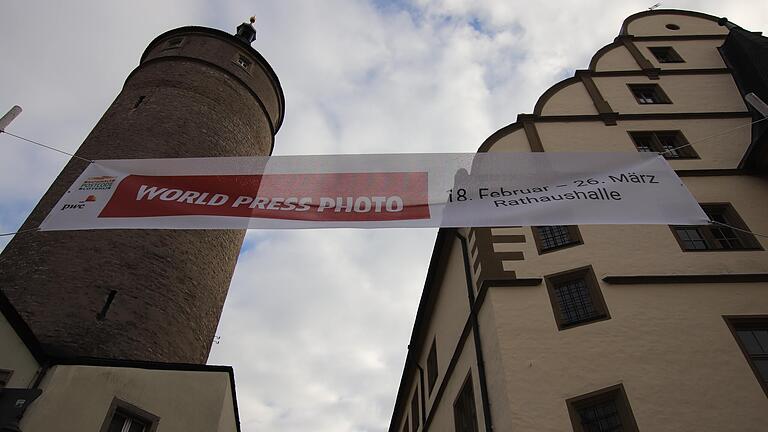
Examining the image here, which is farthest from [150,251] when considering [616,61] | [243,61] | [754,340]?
[616,61]

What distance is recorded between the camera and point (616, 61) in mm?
16922

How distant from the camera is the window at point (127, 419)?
10102mm

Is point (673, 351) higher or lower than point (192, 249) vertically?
lower

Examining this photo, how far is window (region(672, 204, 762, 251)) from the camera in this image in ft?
35.0

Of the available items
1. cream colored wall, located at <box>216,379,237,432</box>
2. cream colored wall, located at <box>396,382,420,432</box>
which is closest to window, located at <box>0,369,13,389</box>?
cream colored wall, located at <box>216,379,237,432</box>

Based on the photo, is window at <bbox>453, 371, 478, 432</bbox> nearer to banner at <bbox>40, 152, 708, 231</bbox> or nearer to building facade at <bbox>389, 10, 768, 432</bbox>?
building facade at <bbox>389, 10, 768, 432</bbox>

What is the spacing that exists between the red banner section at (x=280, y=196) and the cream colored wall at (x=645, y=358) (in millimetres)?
4135

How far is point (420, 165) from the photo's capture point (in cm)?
707

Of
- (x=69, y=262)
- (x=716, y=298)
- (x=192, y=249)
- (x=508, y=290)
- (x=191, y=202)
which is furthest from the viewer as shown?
(x=192, y=249)

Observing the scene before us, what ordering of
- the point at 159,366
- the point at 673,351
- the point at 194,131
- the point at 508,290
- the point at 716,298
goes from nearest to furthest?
the point at 673,351
the point at 716,298
the point at 508,290
the point at 159,366
the point at 194,131

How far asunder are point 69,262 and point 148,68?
10.4m

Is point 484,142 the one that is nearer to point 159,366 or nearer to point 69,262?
point 159,366

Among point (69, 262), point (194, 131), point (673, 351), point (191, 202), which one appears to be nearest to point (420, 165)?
point (191, 202)

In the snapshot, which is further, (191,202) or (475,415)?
(475,415)
